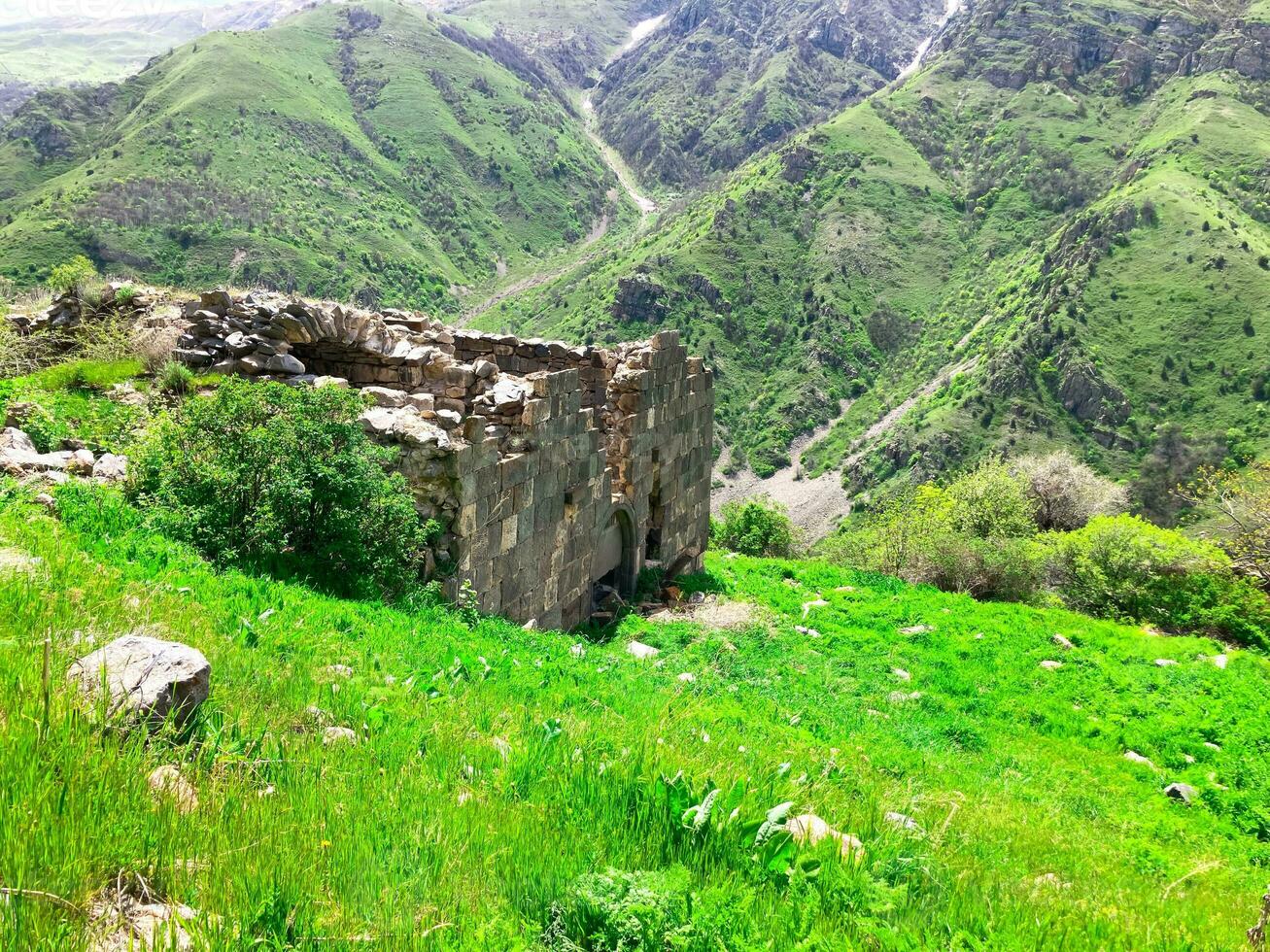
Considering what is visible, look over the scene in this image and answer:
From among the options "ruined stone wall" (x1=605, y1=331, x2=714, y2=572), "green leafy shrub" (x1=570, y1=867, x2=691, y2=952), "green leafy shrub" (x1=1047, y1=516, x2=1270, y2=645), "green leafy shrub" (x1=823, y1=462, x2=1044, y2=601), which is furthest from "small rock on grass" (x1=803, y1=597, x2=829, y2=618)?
"green leafy shrub" (x1=570, y1=867, x2=691, y2=952)

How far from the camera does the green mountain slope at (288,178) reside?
327ft

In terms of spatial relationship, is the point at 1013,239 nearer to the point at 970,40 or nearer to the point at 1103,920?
the point at 970,40

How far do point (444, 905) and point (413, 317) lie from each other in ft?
43.8

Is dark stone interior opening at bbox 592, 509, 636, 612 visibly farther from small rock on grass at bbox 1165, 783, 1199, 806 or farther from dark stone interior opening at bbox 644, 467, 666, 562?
small rock on grass at bbox 1165, 783, 1199, 806

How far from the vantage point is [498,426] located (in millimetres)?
11516

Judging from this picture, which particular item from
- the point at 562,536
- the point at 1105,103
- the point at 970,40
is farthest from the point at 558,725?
the point at 970,40

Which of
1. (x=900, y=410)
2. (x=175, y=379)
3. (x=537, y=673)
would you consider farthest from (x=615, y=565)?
(x=900, y=410)

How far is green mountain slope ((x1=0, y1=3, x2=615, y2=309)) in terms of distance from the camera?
327ft

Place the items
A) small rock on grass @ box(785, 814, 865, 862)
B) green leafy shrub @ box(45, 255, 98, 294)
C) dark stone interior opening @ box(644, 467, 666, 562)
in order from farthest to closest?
dark stone interior opening @ box(644, 467, 666, 562)
green leafy shrub @ box(45, 255, 98, 294)
small rock on grass @ box(785, 814, 865, 862)

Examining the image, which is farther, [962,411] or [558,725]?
[962,411]

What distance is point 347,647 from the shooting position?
245 inches

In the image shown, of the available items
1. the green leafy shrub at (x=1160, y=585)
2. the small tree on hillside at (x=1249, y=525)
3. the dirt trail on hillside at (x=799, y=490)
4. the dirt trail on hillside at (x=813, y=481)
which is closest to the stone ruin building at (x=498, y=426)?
the green leafy shrub at (x=1160, y=585)

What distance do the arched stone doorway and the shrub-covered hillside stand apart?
6.06 metres

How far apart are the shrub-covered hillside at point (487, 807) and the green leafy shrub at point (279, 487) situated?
61 centimetres
